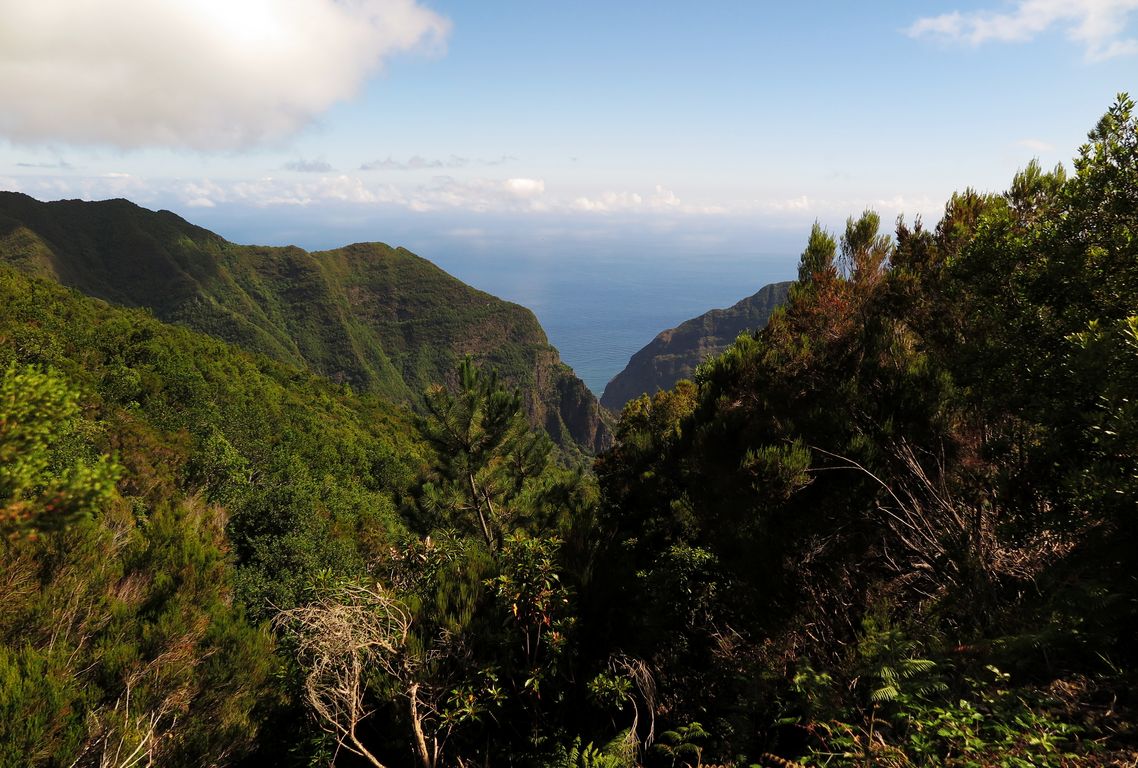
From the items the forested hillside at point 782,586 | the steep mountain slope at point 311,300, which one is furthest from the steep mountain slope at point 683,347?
the forested hillside at point 782,586

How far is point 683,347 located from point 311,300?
340ft

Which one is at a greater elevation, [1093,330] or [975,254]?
[975,254]

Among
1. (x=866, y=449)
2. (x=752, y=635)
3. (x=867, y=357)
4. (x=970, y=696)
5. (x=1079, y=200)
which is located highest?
(x=1079, y=200)

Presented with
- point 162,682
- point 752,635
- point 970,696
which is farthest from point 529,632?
point 162,682

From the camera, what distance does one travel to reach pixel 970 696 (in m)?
3.52

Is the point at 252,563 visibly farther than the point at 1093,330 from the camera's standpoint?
Yes

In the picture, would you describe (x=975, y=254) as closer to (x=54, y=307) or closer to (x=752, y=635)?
(x=752, y=635)

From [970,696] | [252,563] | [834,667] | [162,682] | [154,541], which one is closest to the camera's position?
[970,696]

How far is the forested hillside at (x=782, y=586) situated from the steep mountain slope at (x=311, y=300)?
9305 cm

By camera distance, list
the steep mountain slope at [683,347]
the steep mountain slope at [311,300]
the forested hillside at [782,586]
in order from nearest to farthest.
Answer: the forested hillside at [782,586], the steep mountain slope at [311,300], the steep mountain slope at [683,347]

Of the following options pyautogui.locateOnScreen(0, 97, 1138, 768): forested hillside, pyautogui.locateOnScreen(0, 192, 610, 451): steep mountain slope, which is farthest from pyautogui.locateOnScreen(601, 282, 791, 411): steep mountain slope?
pyautogui.locateOnScreen(0, 97, 1138, 768): forested hillside

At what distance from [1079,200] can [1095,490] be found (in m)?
2.61

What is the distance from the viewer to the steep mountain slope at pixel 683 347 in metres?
140

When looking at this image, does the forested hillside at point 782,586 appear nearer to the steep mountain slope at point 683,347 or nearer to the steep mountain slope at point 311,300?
the steep mountain slope at point 311,300
